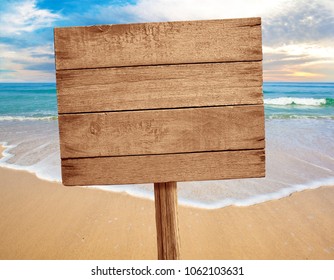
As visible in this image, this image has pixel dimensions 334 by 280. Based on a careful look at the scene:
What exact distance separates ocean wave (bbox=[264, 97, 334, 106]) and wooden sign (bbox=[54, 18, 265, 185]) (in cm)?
1349

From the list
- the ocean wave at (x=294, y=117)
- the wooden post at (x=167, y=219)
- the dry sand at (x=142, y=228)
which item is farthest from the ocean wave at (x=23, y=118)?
the wooden post at (x=167, y=219)

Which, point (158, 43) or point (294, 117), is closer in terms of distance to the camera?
point (158, 43)

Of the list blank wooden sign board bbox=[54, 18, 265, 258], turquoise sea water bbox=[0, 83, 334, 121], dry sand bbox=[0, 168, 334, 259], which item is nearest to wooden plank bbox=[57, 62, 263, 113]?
blank wooden sign board bbox=[54, 18, 265, 258]

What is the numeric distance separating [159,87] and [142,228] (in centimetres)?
190

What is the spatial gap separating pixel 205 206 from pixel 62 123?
2273 millimetres

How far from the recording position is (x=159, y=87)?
48.2 inches

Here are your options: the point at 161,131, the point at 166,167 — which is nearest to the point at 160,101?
the point at 161,131

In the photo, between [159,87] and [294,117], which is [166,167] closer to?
[159,87]

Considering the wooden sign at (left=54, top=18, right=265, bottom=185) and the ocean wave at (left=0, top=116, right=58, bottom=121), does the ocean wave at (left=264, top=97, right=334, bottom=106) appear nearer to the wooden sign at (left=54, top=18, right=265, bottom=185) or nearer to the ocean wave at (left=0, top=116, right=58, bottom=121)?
the ocean wave at (left=0, top=116, right=58, bottom=121)

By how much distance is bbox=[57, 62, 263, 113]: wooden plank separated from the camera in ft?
3.97

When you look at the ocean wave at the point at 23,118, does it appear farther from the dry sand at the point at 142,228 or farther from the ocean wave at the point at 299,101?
the ocean wave at the point at 299,101

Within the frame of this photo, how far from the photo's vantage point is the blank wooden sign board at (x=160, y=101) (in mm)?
1192
